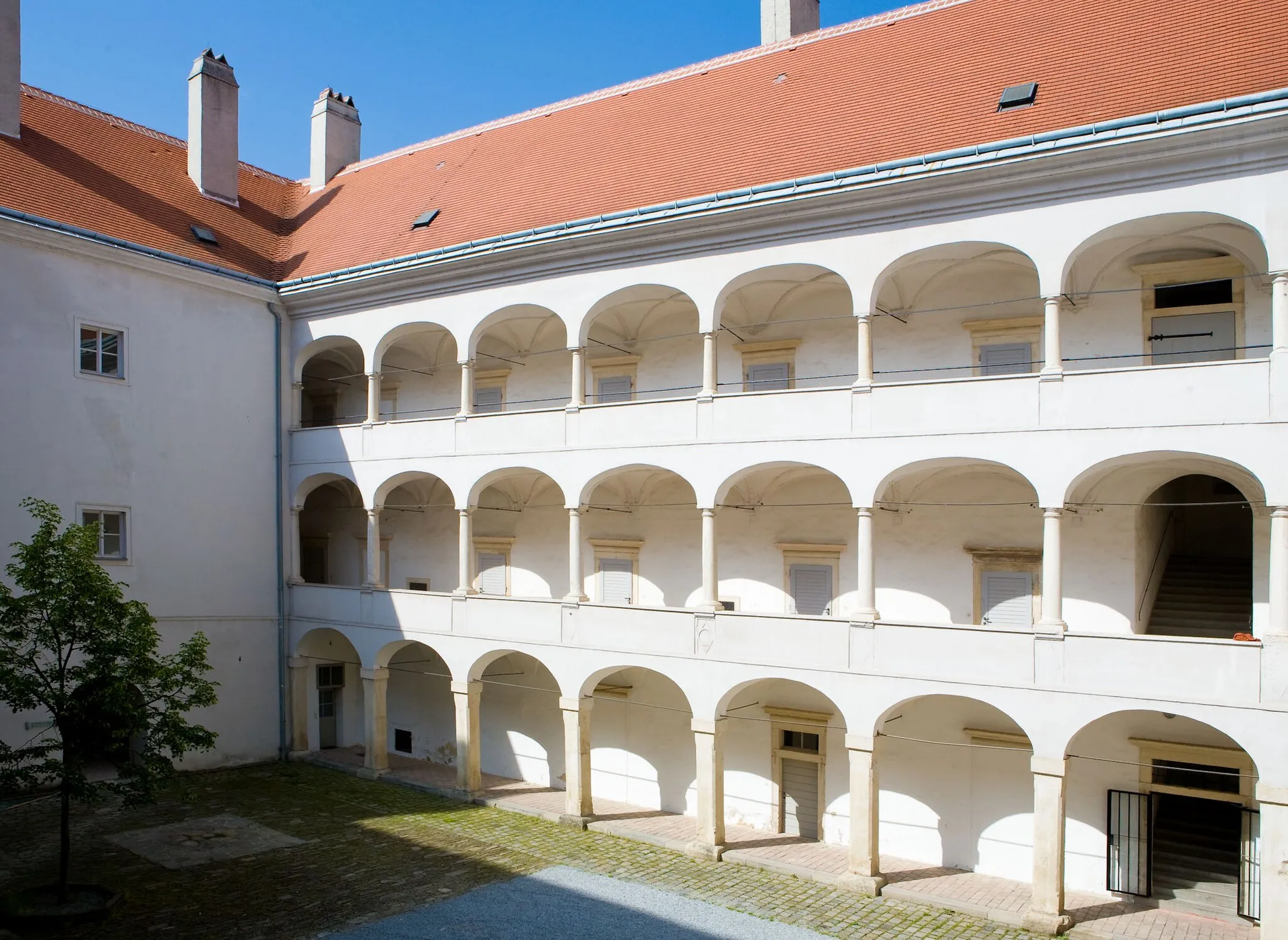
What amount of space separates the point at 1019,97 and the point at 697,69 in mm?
8378

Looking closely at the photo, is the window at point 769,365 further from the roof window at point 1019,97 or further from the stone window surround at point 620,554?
the roof window at point 1019,97

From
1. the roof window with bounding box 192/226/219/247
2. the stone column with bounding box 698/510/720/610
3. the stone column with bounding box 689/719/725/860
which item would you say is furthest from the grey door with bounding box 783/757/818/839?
the roof window with bounding box 192/226/219/247

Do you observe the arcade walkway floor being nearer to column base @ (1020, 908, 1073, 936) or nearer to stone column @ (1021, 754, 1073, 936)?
column base @ (1020, 908, 1073, 936)

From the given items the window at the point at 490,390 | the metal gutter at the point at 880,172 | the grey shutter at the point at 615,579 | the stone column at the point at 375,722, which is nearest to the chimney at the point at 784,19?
the metal gutter at the point at 880,172

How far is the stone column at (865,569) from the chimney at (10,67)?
A: 18.5 m

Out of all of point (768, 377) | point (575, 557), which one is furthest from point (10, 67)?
point (768, 377)

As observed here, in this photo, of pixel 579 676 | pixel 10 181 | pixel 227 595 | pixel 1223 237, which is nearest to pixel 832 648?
pixel 579 676

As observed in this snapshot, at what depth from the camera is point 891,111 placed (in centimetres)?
1709

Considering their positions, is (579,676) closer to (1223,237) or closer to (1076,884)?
(1076,884)

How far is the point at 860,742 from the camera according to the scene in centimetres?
1537

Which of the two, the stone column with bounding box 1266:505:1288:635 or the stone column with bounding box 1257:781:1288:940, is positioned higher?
the stone column with bounding box 1266:505:1288:635

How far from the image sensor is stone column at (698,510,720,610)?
55.9ft

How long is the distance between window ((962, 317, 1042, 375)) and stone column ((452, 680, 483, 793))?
11.1m

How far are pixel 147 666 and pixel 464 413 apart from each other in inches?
319
